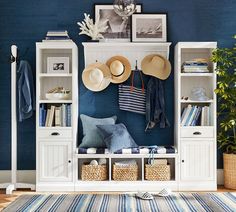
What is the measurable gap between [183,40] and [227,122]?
1230 mm

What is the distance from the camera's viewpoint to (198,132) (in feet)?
18.1

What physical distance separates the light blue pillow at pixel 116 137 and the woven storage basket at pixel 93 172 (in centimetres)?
29

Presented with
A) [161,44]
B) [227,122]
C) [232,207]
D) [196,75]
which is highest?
[161,44]

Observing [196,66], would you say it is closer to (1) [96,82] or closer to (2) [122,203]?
(1) [96,82]

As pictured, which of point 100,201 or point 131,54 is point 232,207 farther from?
point 131,54

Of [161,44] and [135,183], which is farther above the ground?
[161,44]

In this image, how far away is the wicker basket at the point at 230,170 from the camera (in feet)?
18.1

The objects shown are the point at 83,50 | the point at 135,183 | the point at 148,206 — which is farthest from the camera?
the point at 83,50

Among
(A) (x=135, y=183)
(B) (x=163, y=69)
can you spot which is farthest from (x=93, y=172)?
(B) (x=163, y=69)

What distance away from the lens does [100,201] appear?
4816 mm

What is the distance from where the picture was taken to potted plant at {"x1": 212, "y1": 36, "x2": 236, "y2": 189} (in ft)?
17.8

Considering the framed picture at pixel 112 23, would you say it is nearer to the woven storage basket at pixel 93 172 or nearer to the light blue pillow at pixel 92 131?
the light blue pillow at pixel 92 131

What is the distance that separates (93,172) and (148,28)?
1.98m

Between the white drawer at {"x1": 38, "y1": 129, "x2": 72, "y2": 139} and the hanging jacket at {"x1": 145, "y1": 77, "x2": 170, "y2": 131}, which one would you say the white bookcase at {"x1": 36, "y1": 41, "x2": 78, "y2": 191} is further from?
the hanging jacket at {"x1": 145, "y1": 77, "x2": 170, "y2": 131}
